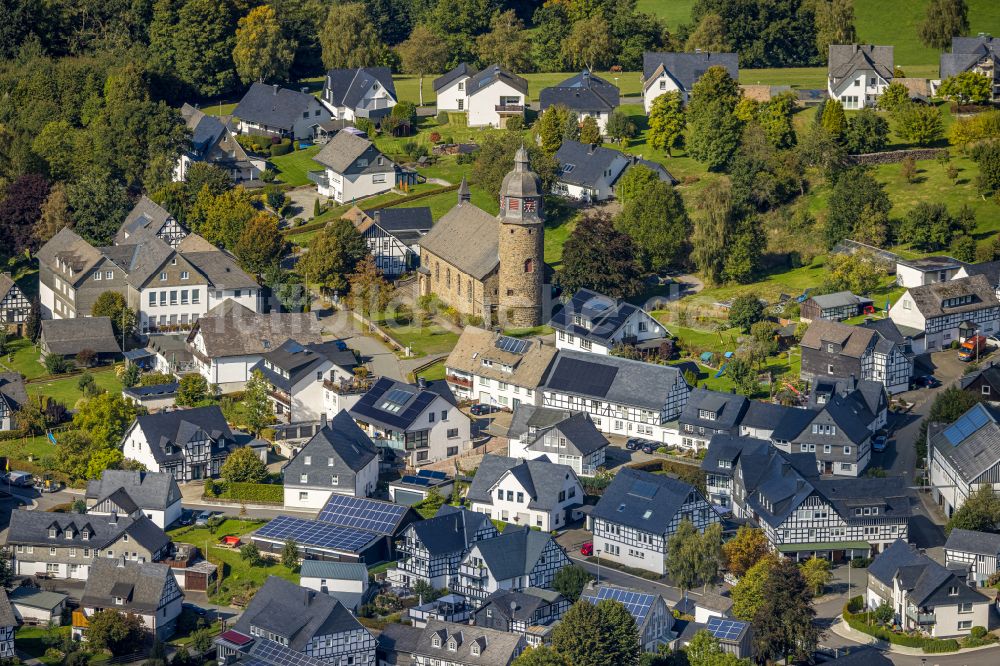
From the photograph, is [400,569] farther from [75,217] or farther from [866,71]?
[866,71]

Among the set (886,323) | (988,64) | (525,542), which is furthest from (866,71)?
(525,542)

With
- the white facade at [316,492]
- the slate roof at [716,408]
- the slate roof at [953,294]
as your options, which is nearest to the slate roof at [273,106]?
the slate roof at [953,294]

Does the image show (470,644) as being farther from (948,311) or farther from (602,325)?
(948,311)

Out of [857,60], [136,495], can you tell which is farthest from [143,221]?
[857,60]

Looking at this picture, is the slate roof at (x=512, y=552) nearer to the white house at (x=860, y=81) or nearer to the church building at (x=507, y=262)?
the church building at (x=507, y=262)

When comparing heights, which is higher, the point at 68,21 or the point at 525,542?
the point at 68,21

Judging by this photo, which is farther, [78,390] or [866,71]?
[866,71]
